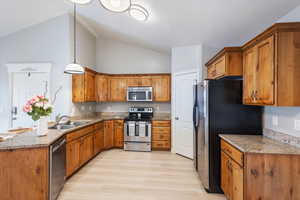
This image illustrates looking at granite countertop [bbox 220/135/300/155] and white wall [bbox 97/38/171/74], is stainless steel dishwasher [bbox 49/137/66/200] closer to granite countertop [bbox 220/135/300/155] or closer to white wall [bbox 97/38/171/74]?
granite countertop [bbox 220/135/300/155]

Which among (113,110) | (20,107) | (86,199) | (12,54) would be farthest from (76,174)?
(12,54)

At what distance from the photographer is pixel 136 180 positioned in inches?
116

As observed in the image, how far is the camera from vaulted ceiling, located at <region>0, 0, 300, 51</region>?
7.32 ft

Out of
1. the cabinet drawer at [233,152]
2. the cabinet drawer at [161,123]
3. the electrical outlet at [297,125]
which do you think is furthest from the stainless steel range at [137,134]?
the electrical outlet at [297,125]

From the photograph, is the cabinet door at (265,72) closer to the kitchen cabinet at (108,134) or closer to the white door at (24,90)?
the kitchen cabinet at (108,134)

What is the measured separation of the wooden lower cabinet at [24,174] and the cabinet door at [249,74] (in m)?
2.64

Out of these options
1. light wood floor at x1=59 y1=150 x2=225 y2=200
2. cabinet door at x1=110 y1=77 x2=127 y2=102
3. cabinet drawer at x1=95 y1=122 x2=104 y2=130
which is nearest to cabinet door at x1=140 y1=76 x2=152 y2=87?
cabinet door at x1=110 y1=77 x2=127 y2=102

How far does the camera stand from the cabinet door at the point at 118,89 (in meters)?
5.09

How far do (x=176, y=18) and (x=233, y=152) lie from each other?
2.37 meters

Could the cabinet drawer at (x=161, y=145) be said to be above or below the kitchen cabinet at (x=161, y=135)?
below

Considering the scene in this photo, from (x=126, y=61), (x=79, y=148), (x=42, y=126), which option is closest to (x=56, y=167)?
(x=42, y=126)

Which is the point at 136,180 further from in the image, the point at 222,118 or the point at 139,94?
the point at 139,94

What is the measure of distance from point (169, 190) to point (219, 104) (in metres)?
1.55

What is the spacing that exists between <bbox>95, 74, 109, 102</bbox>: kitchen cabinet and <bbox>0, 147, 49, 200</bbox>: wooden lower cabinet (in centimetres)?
306
